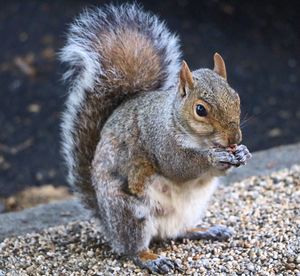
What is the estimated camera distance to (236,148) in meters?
2.82

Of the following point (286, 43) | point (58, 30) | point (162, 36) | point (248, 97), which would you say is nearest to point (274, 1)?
point (286, 43)

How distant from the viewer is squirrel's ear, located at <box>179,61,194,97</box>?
2907mm

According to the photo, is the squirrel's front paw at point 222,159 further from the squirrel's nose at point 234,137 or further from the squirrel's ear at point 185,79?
the squirrel's ear at point 185,79

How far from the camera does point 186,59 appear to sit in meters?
6.28

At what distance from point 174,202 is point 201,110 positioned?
544 mm

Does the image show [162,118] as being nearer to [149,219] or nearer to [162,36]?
[149,219]

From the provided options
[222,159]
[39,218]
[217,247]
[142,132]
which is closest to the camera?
[222,159]

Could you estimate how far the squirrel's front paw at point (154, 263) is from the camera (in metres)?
3.10

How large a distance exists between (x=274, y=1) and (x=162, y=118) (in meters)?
4.00

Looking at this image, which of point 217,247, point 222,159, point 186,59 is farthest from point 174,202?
point 186,59

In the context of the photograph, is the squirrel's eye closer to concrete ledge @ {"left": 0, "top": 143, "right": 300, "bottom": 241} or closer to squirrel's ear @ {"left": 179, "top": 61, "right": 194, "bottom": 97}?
squirrel's ear @ {"left": 179, "top": 61, "right": 194, "bottom": 97}

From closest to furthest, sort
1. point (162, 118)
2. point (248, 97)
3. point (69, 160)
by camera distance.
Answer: point (162, 118)
point (69, 160)
point (248, 97)

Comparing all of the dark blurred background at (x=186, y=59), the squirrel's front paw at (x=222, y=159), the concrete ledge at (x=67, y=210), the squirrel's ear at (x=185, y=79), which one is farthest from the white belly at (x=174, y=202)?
the dark blurred background at (x=186, y=59)

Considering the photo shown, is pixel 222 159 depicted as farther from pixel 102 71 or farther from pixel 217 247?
pixel 102 71
